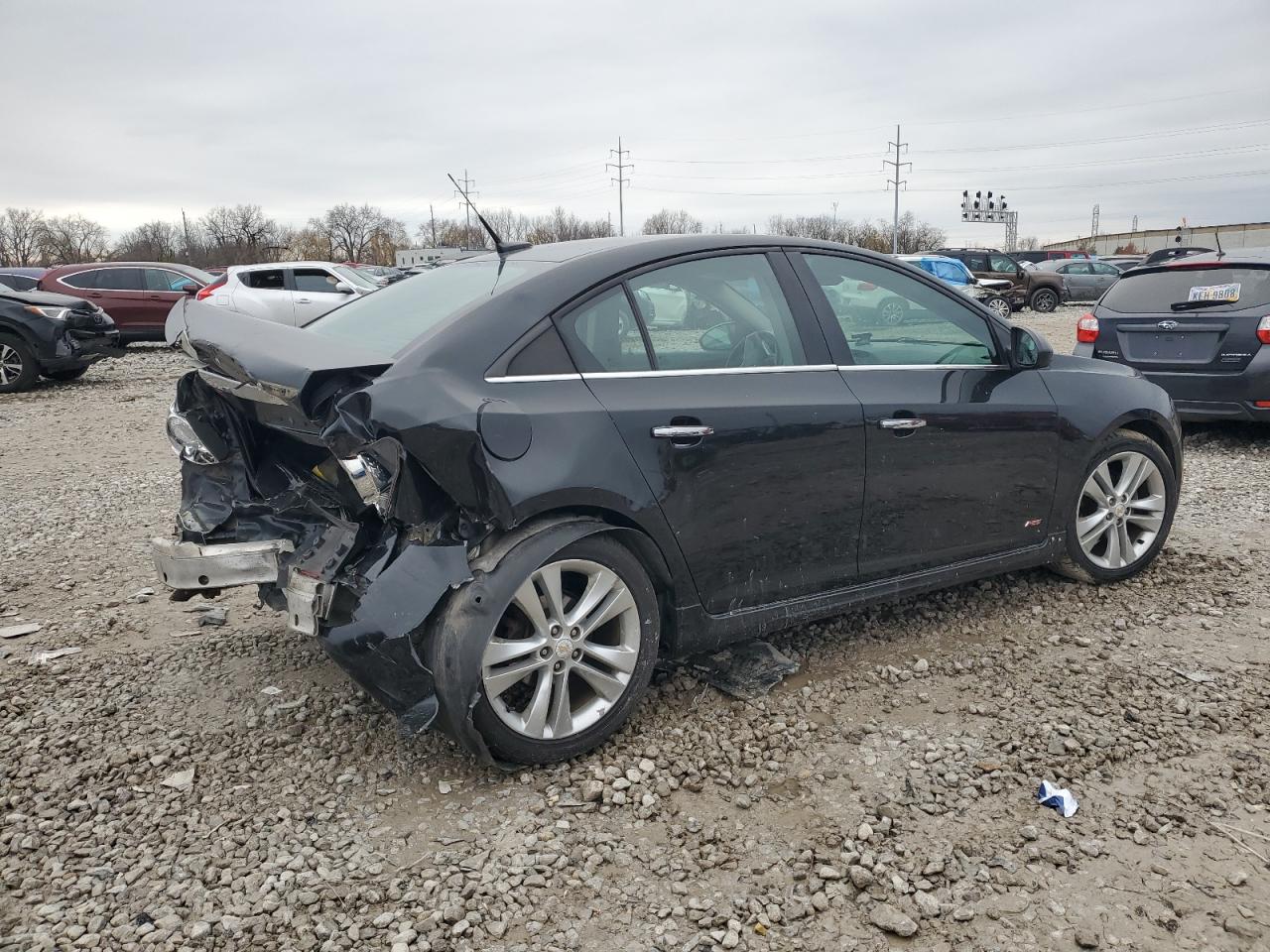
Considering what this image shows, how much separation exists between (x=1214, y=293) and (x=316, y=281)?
42.3 feet

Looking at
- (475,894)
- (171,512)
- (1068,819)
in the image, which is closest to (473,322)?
(475,894)

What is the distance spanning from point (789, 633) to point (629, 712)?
1145 millimetres

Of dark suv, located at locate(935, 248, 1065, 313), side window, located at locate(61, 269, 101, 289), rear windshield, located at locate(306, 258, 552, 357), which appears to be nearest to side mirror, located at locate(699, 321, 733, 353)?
rear windshield, located at locate(306, 258, 552, 357)

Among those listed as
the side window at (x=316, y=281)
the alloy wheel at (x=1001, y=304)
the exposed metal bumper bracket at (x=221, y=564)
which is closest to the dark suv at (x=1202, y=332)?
the exposed metal bumper bracket at (x=221, y=564)

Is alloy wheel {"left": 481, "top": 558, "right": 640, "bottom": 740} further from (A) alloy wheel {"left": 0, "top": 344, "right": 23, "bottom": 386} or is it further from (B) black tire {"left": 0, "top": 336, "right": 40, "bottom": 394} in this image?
(A) alloy wheel {"left": 0, "top": 344, "right": 23, "bottom": 386}

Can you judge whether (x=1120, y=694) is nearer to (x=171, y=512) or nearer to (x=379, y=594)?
(x=379, y=594)

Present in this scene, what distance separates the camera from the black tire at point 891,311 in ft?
12.4

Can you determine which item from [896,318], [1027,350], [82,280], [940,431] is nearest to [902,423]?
[940,431]

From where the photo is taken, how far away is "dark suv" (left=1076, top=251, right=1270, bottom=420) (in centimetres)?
717

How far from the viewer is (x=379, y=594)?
2.76 metres

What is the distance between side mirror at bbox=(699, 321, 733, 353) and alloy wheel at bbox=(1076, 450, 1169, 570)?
2.05 metres

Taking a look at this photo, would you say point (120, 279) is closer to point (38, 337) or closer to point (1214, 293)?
point (38, 337)

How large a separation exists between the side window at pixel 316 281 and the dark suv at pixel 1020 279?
17.7 meters

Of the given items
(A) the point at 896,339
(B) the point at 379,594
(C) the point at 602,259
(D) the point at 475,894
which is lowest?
(D) the point at 475,894
